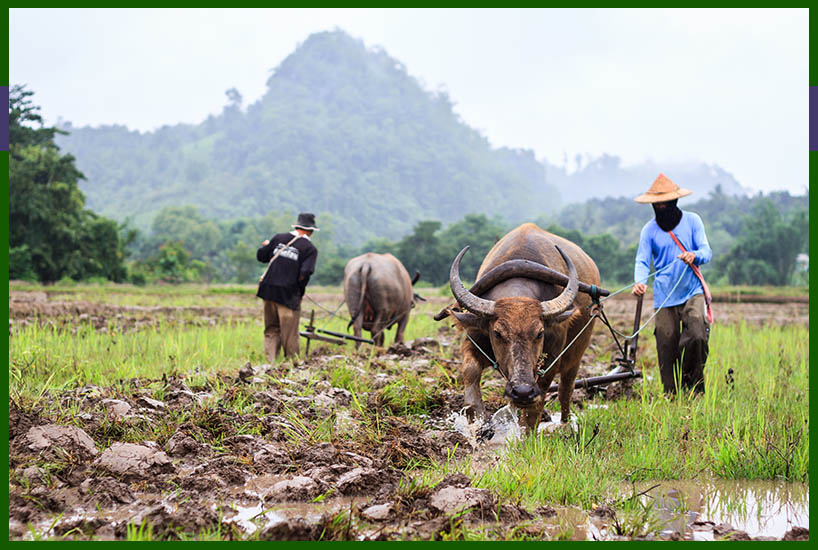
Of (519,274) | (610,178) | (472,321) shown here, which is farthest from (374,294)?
(610,178)

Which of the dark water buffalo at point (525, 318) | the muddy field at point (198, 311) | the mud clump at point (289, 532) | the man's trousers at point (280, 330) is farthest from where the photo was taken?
the muddy field at point (198, 311)

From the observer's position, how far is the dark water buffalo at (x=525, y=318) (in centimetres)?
396

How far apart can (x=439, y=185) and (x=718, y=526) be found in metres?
110

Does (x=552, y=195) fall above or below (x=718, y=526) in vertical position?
above

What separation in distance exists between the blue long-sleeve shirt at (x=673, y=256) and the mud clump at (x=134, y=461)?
3727 mm

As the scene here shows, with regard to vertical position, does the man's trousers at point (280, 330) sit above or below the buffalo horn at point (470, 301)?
below

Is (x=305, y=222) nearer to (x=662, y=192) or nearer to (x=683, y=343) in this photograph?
(x=662, y=192)

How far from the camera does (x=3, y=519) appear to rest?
281 cm

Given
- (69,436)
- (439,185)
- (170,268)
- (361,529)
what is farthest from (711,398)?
(439,185)

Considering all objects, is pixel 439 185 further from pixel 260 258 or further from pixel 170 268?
pixel 260 258

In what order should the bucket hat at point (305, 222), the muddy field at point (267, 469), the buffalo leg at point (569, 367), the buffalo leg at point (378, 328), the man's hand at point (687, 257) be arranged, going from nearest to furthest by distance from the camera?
the muddy field at point (267, 469) → the buffalo leg at point (569, 367) → the man's hand at point (687, 257) → the bucket hat at point (305, 222) → the buffalo leg at point (378, 328)

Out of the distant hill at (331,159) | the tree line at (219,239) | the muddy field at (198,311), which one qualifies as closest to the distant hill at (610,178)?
the distant hill at (331,159)

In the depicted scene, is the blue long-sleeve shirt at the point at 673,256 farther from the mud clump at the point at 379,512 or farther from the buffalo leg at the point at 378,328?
the buffalo leg at the point at 378,328

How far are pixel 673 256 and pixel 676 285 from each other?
255 mm
